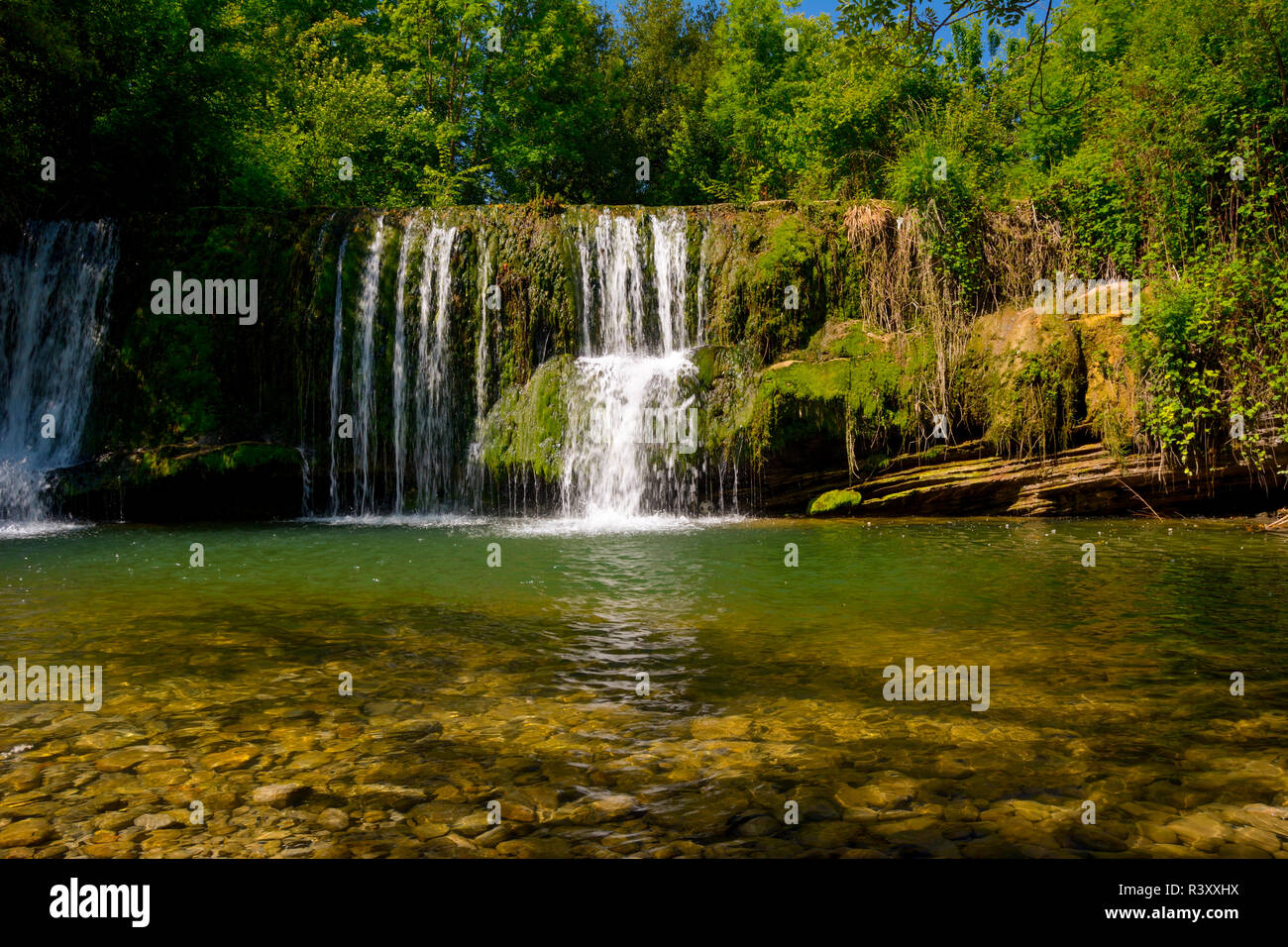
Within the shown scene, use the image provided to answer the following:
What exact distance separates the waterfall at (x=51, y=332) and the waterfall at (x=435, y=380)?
5870mm

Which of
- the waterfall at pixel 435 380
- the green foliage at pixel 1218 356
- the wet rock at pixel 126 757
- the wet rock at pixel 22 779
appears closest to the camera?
the wet rock at pixel 22 779

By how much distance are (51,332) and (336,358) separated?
5.20 metres

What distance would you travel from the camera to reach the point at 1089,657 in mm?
5258

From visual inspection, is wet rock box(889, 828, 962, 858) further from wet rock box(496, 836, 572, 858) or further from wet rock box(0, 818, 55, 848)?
wet rock box(0, 818, 55, 848)

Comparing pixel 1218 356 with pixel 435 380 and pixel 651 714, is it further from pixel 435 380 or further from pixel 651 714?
pixel 435 380

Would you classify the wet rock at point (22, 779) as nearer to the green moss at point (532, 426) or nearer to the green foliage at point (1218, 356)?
the green moss at point (532, 426)

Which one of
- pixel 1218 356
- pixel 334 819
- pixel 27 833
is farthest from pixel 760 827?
pixel 1218 356

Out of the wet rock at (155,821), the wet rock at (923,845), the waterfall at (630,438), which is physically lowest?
the wet rock at (923,845)

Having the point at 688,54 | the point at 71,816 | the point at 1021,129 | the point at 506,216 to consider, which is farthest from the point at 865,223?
the point at 688,54

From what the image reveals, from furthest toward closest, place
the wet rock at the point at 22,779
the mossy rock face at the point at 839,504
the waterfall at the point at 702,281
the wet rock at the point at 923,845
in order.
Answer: the waterfall at the point at 702,281
the mossy rock face at the point at 839,504
the wet rock at the point at 22,779
the wet rock at the point at 923,845

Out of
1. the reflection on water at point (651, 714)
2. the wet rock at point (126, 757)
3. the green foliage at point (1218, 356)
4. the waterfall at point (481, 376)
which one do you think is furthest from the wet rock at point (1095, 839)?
the waterfall at point (481, 376)

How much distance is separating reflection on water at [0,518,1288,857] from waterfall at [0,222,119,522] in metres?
8.10

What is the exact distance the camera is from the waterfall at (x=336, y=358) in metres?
15.3

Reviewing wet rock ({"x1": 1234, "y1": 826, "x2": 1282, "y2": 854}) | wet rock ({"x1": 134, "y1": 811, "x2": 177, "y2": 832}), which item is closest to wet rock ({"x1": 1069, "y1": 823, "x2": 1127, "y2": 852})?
wet rock ({"x1": 1234, "y1": 826, "x2": 1282, "y2": 854})
